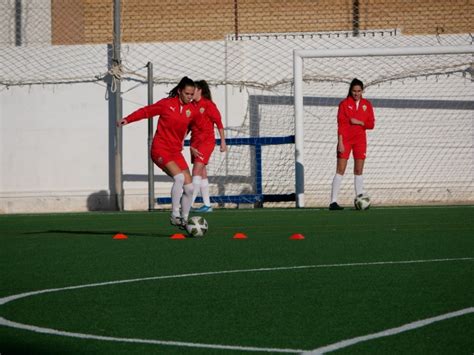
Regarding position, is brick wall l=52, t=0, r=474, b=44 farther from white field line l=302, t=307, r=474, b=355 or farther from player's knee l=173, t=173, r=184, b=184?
white field line l=302, t=307, r=474, b=355

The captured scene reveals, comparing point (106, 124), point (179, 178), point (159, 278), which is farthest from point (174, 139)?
point (106, 124)

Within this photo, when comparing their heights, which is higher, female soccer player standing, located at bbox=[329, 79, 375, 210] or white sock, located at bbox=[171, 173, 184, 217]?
female soccer player standing, located at bbox=[329, 79, 375, 210]

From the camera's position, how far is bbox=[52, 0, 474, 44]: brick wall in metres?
23.0

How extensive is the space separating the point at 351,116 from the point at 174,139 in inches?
203

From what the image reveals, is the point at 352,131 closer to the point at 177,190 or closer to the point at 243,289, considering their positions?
the point at 177,190

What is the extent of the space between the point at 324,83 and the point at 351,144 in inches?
145

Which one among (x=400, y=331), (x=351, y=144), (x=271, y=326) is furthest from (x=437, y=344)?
(x=351, y=144)

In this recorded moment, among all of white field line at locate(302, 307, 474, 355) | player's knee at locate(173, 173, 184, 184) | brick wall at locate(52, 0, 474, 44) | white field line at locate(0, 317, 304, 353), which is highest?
brick wall at locate(52, 0, 474, 44)

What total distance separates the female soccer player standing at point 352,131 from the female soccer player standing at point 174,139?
15.9ft

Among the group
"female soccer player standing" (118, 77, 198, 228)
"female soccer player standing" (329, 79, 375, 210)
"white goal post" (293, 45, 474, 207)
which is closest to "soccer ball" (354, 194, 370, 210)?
"female soccer player standing" (329, 79, 375, 210)

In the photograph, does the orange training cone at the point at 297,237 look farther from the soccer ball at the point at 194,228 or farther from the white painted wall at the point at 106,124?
the white painted wall at the point at 106,124

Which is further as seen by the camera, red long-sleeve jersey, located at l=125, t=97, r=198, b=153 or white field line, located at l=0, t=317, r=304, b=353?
red long-sleeve jersey, located at l=125, t=97, r=198, b=153

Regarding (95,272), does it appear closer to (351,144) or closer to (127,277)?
(127,277)

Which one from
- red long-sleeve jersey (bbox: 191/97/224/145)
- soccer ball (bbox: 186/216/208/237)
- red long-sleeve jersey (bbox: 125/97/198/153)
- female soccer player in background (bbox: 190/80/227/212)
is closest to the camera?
soccer ball (bbox: 186/216/208/237)
